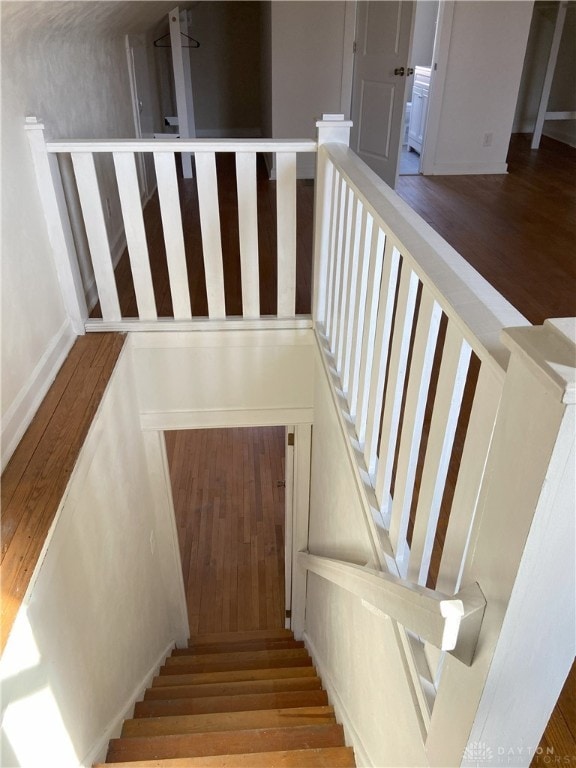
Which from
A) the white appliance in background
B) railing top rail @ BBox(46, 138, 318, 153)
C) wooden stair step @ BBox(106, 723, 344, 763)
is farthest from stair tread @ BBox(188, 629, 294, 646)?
the white appliance in background

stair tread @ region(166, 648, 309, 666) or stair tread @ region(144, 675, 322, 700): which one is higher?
stair tread @ region(144, 675, 322, 700)

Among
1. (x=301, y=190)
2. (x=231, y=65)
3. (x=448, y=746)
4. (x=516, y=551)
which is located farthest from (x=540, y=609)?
(x=231, y=65)

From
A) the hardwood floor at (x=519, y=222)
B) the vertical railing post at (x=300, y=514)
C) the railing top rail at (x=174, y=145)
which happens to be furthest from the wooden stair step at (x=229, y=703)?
the railing top rail at (x=174, y=145)

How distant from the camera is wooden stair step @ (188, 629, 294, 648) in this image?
423cm

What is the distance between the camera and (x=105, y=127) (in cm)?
352

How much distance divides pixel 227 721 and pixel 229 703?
13.0 inches

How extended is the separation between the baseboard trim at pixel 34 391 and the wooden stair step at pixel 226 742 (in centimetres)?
130

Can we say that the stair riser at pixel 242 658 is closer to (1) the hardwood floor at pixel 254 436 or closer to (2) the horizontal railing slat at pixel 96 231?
(1) the hardwood floor at pixel 254 436

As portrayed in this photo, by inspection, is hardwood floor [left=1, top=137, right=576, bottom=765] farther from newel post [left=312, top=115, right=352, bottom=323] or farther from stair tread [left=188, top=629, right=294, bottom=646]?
newel post [left=312, top=115, right=352, bottom=323]

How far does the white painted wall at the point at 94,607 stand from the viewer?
146cm

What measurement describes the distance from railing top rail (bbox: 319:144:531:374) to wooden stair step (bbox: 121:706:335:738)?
222cm

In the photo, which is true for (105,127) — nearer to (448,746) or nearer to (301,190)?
(301,190)

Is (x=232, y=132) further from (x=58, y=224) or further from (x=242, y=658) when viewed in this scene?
(x=242, y=658)

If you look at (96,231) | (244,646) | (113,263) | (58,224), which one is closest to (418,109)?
(113,263)
